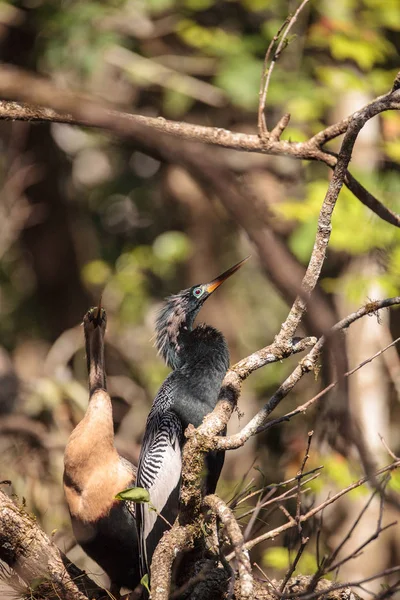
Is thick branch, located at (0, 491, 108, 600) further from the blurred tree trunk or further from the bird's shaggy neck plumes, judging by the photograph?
the blurred tree trunk

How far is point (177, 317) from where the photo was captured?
446 cm

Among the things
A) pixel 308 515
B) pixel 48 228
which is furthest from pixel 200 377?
pixel 48 228

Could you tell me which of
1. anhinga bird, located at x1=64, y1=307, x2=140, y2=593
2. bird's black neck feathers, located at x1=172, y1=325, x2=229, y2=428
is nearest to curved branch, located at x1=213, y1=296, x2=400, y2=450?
anhinga bird, located at x1=64, y1=307, x2=140, y2=593

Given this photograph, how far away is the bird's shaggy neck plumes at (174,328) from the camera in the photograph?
14.3 feet

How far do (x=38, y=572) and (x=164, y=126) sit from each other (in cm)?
184

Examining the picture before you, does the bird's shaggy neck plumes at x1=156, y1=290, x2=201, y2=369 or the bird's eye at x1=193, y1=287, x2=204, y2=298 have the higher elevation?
the bird's eye at x1=193, y1=287, x2=204, y2=298

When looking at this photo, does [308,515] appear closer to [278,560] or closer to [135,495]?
[135,495]

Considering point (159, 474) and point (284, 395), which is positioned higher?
point (284, 395)

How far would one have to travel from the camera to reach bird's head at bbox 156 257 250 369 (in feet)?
14.4

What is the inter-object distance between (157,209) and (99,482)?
5662mm

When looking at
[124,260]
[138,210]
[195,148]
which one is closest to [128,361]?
[124,260]

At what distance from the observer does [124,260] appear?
25.2 feet

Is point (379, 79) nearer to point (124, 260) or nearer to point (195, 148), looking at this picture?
point (124, 260)

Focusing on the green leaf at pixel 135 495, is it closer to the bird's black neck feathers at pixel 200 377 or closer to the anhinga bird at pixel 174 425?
the anhinga bird at pixel 174 425
